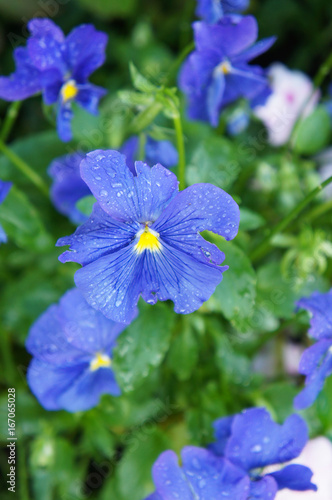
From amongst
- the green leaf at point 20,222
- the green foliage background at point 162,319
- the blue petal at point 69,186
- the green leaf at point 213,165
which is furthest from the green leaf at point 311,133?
the green leaf at point 20,222

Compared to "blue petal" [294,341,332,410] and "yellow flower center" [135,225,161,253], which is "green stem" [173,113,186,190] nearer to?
"yellow flower center" [135,225,161,253]

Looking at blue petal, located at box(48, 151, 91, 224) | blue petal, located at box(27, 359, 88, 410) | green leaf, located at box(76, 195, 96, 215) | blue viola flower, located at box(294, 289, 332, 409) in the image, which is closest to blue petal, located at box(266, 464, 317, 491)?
blue viola flower, located at box(294, 289, 332, 409)

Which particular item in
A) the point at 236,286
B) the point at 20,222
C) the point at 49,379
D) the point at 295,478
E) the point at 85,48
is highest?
the point at 85,48

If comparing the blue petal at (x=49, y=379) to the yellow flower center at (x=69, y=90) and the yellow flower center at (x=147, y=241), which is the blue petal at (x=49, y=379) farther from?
the yellow flower center at (x=69, y=90)

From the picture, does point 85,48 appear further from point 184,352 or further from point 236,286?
point 184,352

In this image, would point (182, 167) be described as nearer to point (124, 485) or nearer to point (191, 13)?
point (124, 485)

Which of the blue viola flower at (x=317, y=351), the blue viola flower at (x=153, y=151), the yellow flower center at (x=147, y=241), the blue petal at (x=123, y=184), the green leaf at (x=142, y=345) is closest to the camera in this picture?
the blue petal at (x=123, y=184)

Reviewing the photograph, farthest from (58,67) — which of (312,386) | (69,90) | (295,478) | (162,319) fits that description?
(295,478)
